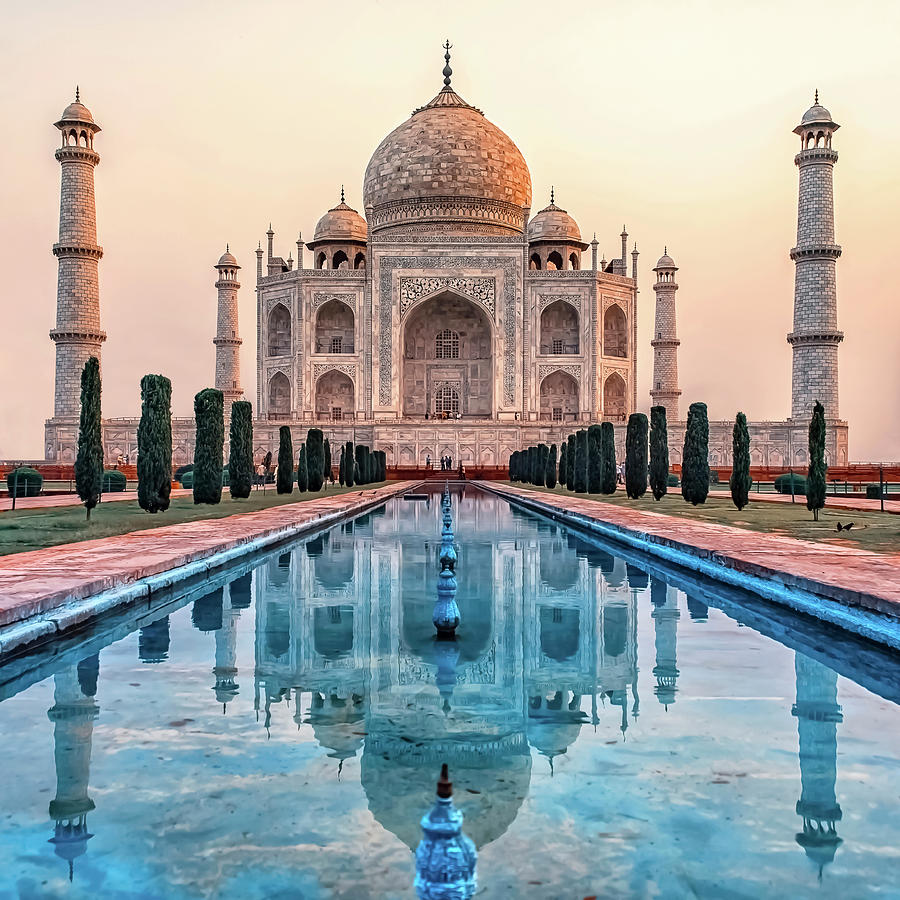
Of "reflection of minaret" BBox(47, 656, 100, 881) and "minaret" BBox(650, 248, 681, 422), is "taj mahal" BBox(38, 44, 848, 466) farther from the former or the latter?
"reflection of minaret" BBox(47, 656, 100, 881)

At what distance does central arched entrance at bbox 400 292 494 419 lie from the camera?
121ft

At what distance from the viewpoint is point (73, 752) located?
246cm

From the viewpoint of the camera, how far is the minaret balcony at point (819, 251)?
1150 inches

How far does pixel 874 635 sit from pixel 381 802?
2597 millimetres

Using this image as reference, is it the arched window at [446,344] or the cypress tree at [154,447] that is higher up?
the arched window at [446,344]

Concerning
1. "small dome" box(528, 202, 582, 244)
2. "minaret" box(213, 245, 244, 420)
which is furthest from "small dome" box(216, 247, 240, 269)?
"small dome" box(528, 202, 582, 244)

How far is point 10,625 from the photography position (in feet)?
12.4

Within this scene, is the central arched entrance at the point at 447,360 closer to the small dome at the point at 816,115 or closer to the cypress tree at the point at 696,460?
the small dome at the point at 816,115

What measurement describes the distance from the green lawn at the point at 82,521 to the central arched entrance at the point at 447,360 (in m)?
22.4

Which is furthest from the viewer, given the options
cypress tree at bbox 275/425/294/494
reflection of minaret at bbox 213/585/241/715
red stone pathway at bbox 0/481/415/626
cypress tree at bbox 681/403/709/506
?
cypress tree at bbox 275/425/294/494

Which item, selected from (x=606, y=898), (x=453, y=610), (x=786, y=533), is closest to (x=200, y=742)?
(x=606, y=898)

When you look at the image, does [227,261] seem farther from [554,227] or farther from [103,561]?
[103,561]

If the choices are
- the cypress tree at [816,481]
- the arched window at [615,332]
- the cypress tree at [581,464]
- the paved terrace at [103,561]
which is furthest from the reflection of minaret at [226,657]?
the arched window at [615,332]

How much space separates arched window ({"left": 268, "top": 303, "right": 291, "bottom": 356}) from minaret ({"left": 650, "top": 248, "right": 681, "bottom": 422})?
46.0ft
